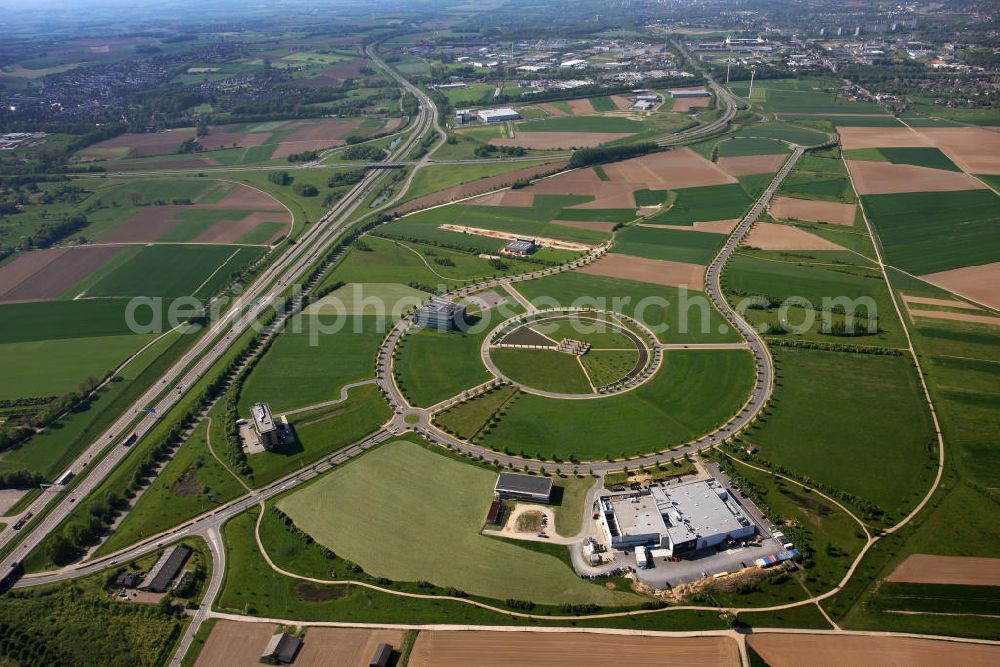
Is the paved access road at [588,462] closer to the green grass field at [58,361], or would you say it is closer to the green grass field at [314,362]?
the green grass field at [314,362]

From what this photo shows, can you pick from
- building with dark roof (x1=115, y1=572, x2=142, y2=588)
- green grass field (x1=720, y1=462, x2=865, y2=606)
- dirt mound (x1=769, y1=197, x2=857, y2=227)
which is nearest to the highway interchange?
building with dark roof (x1=115, y1=572, x2=142, y2=588)

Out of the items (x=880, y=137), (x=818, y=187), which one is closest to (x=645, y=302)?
(x=818, y=187)

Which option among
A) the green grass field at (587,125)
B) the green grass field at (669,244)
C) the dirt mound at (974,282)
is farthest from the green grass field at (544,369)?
the green grass field at (587,125)

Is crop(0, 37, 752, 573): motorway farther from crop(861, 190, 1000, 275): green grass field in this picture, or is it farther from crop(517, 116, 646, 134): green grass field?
crop(517, 116, 646, 134): green grass field

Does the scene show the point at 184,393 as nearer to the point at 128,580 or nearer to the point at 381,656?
the point at 128,580

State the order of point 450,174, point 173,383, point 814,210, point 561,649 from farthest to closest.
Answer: point 450,174 < point 814,210 < point 173,383 < point 561,649

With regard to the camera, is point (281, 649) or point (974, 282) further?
point (974, 282)

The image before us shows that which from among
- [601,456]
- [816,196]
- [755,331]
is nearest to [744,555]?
[601,456]
